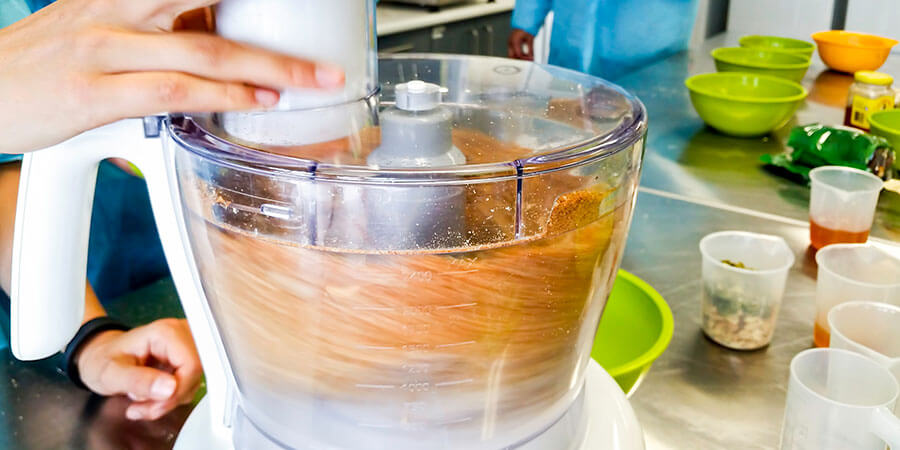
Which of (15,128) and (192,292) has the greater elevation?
(15,128)

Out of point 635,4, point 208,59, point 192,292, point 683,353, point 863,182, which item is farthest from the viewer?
point 635,4

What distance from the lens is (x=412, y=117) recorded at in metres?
0.43

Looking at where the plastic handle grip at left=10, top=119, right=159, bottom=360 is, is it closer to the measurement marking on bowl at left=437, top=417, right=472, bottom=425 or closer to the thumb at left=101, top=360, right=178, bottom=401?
the thumb at left=101, top=360, right=178, bottom=401

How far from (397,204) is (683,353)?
44 cm

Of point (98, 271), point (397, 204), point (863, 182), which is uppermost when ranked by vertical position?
point (397, 204)

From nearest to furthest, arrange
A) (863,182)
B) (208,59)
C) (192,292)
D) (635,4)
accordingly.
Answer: (208,59) → (192,292) → (863,182) → (635,4)

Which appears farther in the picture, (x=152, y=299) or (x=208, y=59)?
(x=152, y=299)

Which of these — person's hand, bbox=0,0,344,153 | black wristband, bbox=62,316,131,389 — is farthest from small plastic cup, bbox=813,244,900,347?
black wristband, bbox=62,316,131,389

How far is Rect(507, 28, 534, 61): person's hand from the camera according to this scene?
2.32 meters

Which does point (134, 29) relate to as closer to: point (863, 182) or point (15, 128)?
point (15, 128)

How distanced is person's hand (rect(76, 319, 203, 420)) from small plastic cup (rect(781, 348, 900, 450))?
485 mm

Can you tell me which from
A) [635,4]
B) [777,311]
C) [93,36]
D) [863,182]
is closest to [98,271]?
[93,36]

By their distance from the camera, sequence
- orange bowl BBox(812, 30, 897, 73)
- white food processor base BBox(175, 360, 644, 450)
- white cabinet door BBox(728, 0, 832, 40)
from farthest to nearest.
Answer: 1. white cabinet door BBox(728, 0, 832, 40)
2. orange bowl BBox(812, 30, 897, 73)
3. white food processor base BBox(175, 360, 644, 450)

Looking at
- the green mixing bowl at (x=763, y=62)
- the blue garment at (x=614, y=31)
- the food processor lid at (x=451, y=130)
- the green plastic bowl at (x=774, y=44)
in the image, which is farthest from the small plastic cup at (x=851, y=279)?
the blue garment at (x=614, y=31)
